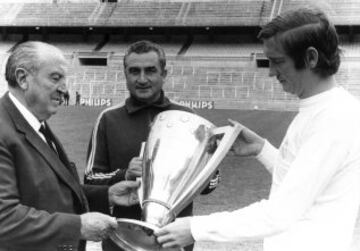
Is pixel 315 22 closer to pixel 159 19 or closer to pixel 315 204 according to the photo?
pixel 315 204

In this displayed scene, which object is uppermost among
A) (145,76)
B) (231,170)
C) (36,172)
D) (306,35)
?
(306,35)

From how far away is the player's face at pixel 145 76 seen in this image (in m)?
2.76

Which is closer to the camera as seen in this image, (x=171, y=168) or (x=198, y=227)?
(x=198, y=227)

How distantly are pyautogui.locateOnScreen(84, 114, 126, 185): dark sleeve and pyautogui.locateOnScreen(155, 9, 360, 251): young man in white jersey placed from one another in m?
1.01

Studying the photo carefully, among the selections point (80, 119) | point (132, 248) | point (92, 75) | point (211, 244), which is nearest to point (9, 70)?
point (132, 248)

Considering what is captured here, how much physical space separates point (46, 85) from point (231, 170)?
25.7 ft

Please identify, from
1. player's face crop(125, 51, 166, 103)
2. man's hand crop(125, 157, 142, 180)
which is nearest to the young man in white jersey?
man's hand crop(125, 157, 142, 180)

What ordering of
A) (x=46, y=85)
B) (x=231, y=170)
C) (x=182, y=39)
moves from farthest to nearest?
(x=182, y=39) → (x=231, y=170) → (x=46, y=85)

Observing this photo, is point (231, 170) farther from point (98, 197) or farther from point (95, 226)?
A: point (95, 226)

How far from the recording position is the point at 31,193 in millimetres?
1842

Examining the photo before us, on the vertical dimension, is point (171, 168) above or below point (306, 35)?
below

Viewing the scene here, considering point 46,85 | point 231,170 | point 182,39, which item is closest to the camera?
point 46,85

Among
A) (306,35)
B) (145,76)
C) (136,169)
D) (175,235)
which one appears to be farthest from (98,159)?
(306,35)

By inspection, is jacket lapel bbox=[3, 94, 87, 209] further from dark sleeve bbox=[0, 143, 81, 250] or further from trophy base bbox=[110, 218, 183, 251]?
trophy base bbox=[110, 218, 183, 251]
